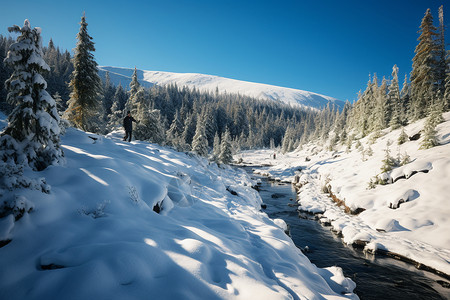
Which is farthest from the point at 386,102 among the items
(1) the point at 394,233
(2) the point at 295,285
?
(2) the point at 295,285

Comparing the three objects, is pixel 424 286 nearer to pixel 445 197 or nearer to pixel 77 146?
pixel 445 197

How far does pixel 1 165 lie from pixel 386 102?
42184 millimetres

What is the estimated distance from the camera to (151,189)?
6434mm

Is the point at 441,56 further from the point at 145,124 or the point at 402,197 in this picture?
the point at 145,124

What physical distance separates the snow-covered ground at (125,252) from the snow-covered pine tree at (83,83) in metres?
15.8

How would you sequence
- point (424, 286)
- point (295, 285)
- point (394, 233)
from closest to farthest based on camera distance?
point (295, 285), point (424, 286), point (394, 233)

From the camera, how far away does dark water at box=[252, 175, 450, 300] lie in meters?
6.95

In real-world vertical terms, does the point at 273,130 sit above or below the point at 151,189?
above

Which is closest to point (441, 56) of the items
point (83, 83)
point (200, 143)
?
point (200, 143)

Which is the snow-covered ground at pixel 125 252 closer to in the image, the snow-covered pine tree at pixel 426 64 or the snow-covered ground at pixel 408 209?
the snow-covered ground at pixel 408 209

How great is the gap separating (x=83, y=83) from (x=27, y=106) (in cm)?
1679

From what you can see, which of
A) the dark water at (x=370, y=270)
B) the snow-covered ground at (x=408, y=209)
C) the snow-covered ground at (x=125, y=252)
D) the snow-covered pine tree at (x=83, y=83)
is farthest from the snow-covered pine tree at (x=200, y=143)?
the snow-covered ground at (x=125, y=252)

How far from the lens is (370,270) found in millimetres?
8180

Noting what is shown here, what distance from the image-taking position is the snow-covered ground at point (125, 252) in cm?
272
